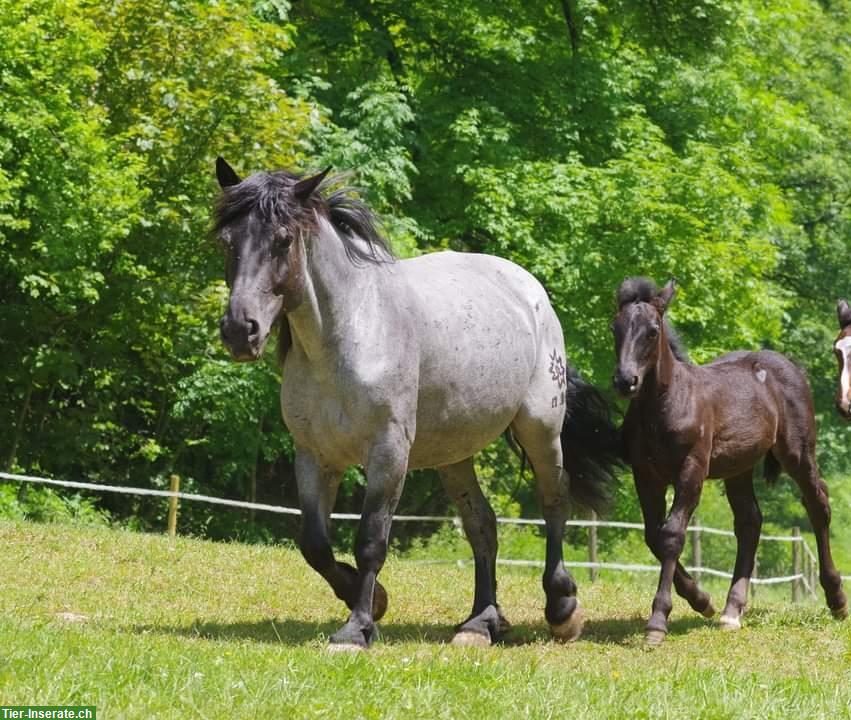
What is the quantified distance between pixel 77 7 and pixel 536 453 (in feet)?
37.6

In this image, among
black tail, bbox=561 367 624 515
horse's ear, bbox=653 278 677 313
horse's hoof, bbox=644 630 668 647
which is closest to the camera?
horse's hoof, bbox=644 630 668 647

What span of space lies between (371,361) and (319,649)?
1.66 meters

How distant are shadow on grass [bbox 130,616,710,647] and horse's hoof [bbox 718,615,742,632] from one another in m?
0.19

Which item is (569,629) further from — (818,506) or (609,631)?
(818,506)

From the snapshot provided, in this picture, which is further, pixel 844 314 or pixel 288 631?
pixel 844 314

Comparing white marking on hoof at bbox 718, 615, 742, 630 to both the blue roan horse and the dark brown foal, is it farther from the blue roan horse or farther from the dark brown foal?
the blue roan horse

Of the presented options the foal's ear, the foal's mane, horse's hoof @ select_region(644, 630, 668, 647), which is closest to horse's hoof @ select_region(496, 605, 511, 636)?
horse's hoof @ select_region(644, 630, 668, 647)

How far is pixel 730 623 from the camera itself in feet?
33.4

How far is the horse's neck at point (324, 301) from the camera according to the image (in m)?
7.81

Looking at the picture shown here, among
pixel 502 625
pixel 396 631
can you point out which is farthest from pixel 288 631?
pixel 502 625

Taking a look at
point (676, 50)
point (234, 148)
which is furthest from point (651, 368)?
point (676, 50)

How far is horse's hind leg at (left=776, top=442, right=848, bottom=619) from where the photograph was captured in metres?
11.0

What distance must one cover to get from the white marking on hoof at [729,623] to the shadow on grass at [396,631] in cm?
19

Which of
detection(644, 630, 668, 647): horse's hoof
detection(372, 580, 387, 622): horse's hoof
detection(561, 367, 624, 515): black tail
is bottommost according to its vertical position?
detection(644, 630, 668, 647): horse's hoof
